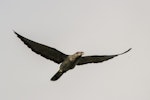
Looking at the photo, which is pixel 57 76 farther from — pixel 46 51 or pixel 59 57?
pixel 46 51

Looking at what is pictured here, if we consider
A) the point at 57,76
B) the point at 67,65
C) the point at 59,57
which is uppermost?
the point at 59,57

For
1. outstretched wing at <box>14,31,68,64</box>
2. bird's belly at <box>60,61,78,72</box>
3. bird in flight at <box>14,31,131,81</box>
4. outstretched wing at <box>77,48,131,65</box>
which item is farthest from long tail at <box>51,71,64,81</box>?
outstretched wing at <box>77,48,131,65</box>

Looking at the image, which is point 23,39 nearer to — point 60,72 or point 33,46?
point 33,46

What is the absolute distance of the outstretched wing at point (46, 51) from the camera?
13445mm

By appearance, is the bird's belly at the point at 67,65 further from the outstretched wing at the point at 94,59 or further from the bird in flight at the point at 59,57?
the outstretched wing at the point at 94,59

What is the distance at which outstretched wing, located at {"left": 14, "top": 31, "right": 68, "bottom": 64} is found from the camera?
13.4 meters

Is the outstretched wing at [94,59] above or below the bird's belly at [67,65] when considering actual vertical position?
above

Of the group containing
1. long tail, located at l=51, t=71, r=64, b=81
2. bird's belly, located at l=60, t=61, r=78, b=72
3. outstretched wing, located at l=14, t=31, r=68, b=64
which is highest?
outstretched wing, located at l=14, t=31, r=68, b=64

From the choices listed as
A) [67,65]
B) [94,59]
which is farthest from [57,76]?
[94,59]

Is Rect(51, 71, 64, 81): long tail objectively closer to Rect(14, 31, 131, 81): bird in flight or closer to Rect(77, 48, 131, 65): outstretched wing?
Rect(14, 31, 131, 81): bird in flight

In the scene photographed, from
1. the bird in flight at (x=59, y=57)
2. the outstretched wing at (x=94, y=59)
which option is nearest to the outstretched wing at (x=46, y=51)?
the bird in flight at (x=59, y=57)

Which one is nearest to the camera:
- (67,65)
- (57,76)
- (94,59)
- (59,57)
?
(67,65)

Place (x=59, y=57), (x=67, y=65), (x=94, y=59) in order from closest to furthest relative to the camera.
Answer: (x=67, y=65), (x=59, y=57), (x=94, y=59)

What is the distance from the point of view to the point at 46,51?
45.3 feet
